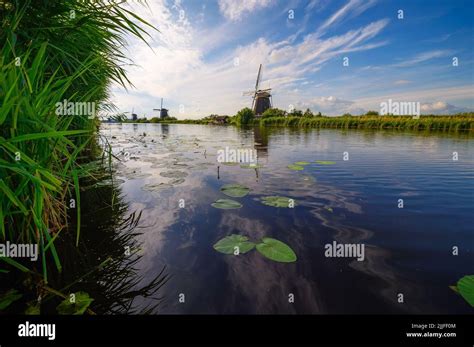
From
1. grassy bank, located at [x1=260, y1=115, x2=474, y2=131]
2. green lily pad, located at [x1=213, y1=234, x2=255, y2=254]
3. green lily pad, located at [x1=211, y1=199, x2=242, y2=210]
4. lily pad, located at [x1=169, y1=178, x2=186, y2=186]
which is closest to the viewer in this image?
green lily pad, located at [x1=213, y1=234, x2=255, y2=254]

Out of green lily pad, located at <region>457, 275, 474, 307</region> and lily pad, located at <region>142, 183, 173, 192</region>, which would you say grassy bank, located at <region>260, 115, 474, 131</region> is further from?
lily pad, located at <region>142, 183, 173, 192</region>

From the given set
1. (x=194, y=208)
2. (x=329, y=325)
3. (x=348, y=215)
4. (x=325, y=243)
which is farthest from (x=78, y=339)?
(x=348, y=215)

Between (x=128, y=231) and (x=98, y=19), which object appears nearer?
(x=98, y=19)

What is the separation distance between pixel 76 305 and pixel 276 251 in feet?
6.55

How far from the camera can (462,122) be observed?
2477 centimetres

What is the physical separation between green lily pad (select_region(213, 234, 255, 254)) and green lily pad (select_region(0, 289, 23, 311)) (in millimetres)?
1848

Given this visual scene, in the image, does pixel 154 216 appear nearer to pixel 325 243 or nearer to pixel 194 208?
pixel 194 208

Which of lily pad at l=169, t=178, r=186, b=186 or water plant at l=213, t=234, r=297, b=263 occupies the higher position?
lily pad at l=169, t=178, r=186, b=186

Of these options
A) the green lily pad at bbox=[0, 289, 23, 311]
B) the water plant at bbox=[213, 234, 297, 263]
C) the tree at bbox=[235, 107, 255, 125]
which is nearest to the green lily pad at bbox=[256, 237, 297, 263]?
the water plant at bbox=[213, 234, 297, 263]

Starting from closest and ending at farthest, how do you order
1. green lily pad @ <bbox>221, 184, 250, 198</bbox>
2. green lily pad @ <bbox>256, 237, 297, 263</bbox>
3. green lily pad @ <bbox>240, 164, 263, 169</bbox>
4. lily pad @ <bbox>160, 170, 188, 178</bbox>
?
green lily pad @ <bbox>256, 237, 297, 263</bbox> < green lily pad @ <bbox>221, 184, 250, 198</bbox> < lily pad @ <bbox>160, 170, 188, 178</bbox> < green lily pad @ <bbox>240, 164, 263, 169</bbox>

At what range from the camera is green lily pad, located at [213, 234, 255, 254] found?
265cm

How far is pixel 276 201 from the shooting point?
4.11 m

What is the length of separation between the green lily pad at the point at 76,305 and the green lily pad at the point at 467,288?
132 inches

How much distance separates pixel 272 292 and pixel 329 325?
1.73 ft
